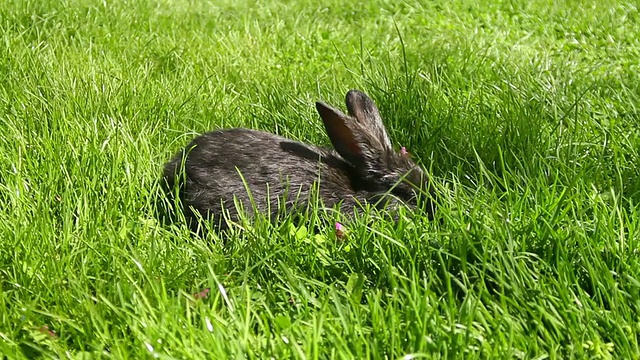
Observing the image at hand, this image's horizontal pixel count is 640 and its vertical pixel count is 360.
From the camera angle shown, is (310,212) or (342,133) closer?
(310,212)

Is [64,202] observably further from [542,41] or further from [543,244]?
[542,41]

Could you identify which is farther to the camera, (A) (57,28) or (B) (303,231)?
(A) (57,28)

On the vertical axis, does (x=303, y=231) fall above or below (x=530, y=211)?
below

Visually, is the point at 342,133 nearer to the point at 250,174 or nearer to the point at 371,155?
the point at 371,155

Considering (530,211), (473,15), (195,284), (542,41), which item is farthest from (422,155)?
(473,15)

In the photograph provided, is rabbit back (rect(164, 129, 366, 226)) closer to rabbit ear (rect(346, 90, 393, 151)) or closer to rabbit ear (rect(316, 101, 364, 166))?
rabbit ear (rect(316, 101, 364, 166))

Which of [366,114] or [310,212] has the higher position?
[366,114]

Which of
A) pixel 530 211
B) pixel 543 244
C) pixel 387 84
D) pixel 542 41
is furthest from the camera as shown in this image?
pixel 542 41

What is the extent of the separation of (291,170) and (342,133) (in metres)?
0.30

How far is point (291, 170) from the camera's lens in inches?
143

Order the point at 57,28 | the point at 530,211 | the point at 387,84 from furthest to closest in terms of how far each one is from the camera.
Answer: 1. the point at 57,28
2. the point at 387,84
3. the point at 530,211

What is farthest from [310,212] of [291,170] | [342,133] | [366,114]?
[366,114]

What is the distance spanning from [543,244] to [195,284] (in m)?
1.17

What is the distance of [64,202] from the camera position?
2963 millimetres
